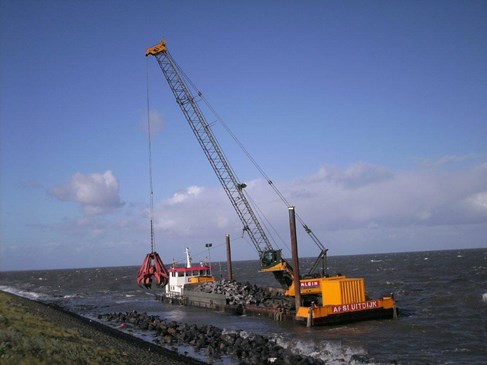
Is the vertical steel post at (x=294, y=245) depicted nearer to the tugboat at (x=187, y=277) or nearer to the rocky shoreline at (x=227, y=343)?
the rocky shoreline at (x=227, y=343)

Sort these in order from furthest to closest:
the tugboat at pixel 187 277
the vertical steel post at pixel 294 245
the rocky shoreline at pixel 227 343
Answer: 1. the tugboat at pixel 187 277
2. the vertical steel post at pixel 294 245
3. the rocky shoreline at pixel 227 343

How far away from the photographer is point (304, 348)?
2312 cm

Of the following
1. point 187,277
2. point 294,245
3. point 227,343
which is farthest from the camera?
point 187,277

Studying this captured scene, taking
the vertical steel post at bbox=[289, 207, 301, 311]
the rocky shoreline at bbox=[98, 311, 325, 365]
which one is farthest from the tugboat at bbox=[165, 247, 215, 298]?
the vertical steel post at bbox=[289, 207, 301, 311]

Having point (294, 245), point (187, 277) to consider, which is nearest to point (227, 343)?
point (294, 245)

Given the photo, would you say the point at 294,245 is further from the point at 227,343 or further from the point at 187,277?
the point at 187,277

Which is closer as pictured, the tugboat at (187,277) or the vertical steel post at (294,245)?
the vertical steel post at (294,245)

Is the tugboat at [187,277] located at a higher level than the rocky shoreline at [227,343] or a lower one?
higher

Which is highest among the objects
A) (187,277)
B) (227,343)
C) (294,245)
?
(294,245)

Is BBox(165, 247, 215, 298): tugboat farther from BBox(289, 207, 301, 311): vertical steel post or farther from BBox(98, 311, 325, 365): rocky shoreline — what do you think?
BBox(289, 207, 301, 311): vertical steel post

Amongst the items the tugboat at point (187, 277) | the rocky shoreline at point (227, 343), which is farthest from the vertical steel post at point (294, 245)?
the tugboat at point (187, 277)

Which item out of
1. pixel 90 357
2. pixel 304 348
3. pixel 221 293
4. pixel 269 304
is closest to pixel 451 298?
pixel 269 304

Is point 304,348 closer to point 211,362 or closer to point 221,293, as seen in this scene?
point 211,362

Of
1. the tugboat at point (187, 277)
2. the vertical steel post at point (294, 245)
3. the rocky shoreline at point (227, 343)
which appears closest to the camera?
the rocky shoreline at point (227, 343)
